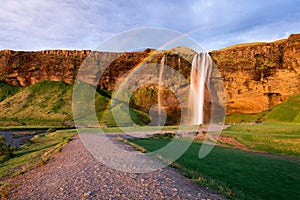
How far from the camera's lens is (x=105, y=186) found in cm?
955

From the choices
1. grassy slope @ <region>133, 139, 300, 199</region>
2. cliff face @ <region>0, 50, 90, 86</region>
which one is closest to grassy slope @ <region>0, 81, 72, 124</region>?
cliff face @ <region>0, 50, 90, 86</region>

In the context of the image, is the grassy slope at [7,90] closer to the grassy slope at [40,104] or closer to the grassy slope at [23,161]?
the grassy slope at [40,104]

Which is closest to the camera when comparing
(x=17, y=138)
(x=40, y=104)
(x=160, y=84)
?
(x=17, y=138)

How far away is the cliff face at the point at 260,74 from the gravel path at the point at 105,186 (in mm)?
87153

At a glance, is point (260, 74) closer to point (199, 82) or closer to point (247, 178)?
point (199, 82)

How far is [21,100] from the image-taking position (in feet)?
331

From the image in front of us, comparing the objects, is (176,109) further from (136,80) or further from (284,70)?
(284,70)

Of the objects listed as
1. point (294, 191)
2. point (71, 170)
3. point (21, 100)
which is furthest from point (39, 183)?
point (21, 100)

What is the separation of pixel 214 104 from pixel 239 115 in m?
11.1

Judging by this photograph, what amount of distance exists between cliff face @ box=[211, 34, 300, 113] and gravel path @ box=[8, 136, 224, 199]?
87153mm

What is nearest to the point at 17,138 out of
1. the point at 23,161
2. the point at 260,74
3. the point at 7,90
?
the point at 23,161

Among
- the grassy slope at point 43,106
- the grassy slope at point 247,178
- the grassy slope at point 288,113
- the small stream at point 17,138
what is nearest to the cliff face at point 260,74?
the grassy slope at point 288,113

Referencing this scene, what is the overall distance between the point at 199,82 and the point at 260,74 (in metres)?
24.5

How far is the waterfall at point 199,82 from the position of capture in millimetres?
84312
